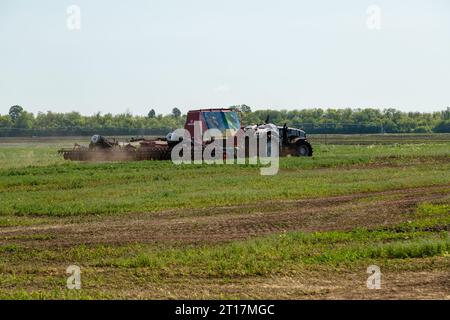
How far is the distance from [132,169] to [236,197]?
34.5 feet

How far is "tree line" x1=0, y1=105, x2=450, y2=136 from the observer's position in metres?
83.1

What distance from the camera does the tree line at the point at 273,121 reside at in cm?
8306

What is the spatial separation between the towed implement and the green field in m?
8.38

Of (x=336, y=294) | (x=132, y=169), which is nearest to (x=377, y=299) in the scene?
(x=336, y=294)

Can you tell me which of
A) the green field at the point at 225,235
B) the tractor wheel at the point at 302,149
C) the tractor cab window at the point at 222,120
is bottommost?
the green field at the point at 225,235

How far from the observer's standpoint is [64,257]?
43.8ft

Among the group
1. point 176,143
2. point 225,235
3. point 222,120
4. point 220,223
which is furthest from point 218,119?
point 225,235

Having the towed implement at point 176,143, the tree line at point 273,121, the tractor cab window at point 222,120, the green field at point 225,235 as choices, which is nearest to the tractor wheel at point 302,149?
the towed implement at point 176,143

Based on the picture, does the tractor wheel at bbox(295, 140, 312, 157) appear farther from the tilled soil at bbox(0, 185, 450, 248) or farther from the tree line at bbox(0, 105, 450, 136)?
the tree line at bbox(0, 105, 450, 136)

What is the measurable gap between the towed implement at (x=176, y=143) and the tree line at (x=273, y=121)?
1573 inches

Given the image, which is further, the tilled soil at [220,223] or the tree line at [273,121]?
the tree line at [273,121]

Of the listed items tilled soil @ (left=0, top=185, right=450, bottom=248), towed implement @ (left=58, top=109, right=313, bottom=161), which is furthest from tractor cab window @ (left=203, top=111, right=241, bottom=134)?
tilled soil @ (left=0, top=185, right=450, bottom=248)

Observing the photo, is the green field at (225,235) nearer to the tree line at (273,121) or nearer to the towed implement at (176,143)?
the towed implement at (176,143)

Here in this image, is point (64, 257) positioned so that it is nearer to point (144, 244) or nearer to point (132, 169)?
point (144, 244)
